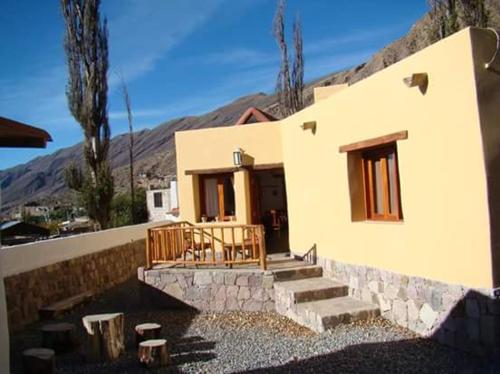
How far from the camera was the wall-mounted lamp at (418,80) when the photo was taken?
662cm

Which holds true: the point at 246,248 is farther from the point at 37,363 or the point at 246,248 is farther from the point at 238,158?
the point at 37,363

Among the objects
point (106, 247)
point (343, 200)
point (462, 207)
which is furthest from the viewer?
point (106, 247)

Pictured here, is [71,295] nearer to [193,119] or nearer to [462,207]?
[462,207]

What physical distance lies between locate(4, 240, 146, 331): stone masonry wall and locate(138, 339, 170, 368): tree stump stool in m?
3.56

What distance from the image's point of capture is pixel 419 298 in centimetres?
714

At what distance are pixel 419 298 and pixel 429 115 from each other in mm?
2690

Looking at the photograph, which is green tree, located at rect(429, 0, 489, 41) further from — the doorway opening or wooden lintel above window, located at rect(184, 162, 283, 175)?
wooden lintel above window, located at rect(184, 162, 283, 175)

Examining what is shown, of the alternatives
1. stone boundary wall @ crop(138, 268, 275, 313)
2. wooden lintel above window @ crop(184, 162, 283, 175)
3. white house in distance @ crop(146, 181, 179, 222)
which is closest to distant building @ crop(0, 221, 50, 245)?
wooden lintel above window @ crop(184, 162, 283, 175)

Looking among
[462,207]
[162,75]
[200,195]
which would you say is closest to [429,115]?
[462,207]

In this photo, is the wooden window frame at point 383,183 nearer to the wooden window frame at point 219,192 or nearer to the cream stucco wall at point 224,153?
the cream stucco wall at point 224,153

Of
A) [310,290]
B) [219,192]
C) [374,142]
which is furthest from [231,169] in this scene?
[374,142]

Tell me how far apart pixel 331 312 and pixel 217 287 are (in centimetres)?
297

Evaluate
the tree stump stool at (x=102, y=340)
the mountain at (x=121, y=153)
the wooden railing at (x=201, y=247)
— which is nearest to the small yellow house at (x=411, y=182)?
the wooden railing at (x=201, y=247)

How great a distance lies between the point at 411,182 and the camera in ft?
23.6
